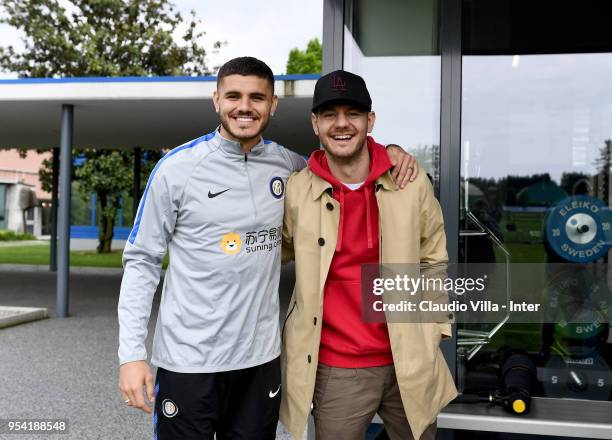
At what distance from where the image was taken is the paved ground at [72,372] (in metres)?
3.99

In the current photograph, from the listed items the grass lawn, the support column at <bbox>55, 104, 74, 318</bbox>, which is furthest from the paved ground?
the grass lawn

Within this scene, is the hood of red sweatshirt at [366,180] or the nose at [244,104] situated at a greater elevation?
the nose at [244,104]

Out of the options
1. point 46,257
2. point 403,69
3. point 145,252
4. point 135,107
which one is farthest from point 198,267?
point 46,257

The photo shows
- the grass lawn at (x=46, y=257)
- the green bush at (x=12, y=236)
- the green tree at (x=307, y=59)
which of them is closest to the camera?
the grass lawn at (x=46, y=257)

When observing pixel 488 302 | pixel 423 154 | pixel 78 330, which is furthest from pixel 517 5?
pixel 78 330

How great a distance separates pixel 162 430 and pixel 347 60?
6.86 feet

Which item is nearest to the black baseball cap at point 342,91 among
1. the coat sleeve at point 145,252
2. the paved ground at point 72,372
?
the coat sleeve at point 145,252

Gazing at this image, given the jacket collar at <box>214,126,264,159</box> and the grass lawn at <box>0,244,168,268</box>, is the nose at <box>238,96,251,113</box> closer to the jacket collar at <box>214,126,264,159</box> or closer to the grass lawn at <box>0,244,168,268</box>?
the jacket collar at <box>214,126,264,159</box>

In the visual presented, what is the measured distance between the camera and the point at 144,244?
80.0 inches

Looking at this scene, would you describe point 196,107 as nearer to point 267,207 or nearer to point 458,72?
point 458,72

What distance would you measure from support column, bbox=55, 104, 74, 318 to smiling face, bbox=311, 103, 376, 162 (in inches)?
258

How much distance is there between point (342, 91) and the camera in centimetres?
209

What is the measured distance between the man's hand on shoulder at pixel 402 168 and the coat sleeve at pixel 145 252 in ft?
2.73

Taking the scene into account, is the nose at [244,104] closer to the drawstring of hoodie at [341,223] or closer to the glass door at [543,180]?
the drawstring of hoodie at [341,223]
